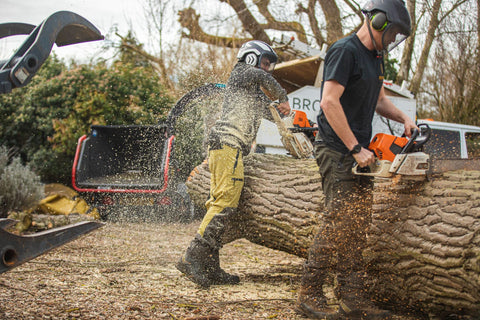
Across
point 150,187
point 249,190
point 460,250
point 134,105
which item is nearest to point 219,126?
point 249,190

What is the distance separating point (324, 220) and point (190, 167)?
434 centimetres

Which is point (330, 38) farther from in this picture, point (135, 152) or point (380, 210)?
point (380, 210)

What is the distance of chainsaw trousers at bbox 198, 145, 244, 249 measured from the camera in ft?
11.3

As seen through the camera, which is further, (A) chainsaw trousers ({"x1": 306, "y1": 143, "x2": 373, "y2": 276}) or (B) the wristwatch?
(A) chainsaw trousers ({"x1": 306, "y1": 143, "x2": 373, "y2": 276})

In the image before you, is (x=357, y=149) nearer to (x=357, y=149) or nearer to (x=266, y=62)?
(x=357, y=149)

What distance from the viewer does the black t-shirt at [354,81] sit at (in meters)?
2.54

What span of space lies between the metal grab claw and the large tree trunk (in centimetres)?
165

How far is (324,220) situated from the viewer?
2.76 meters

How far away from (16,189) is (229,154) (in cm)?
443

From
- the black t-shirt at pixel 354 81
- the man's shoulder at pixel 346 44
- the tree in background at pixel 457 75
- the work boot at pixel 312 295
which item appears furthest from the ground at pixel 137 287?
the tree in background at pixel 457 75

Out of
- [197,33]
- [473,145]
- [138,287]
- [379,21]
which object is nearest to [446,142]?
[473,145]

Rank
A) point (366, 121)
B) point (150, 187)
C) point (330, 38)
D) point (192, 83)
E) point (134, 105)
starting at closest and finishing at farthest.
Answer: point (366, 121), point (150, 187), point (134, 105), point (192, 83), point (330, 38)

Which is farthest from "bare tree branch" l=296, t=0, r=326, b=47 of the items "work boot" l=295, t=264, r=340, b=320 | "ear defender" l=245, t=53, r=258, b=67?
"work boot" l=295, t=264, r=340, b=320

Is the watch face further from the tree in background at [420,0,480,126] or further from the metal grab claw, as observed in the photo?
the tree in background at [420,0,480,126]
